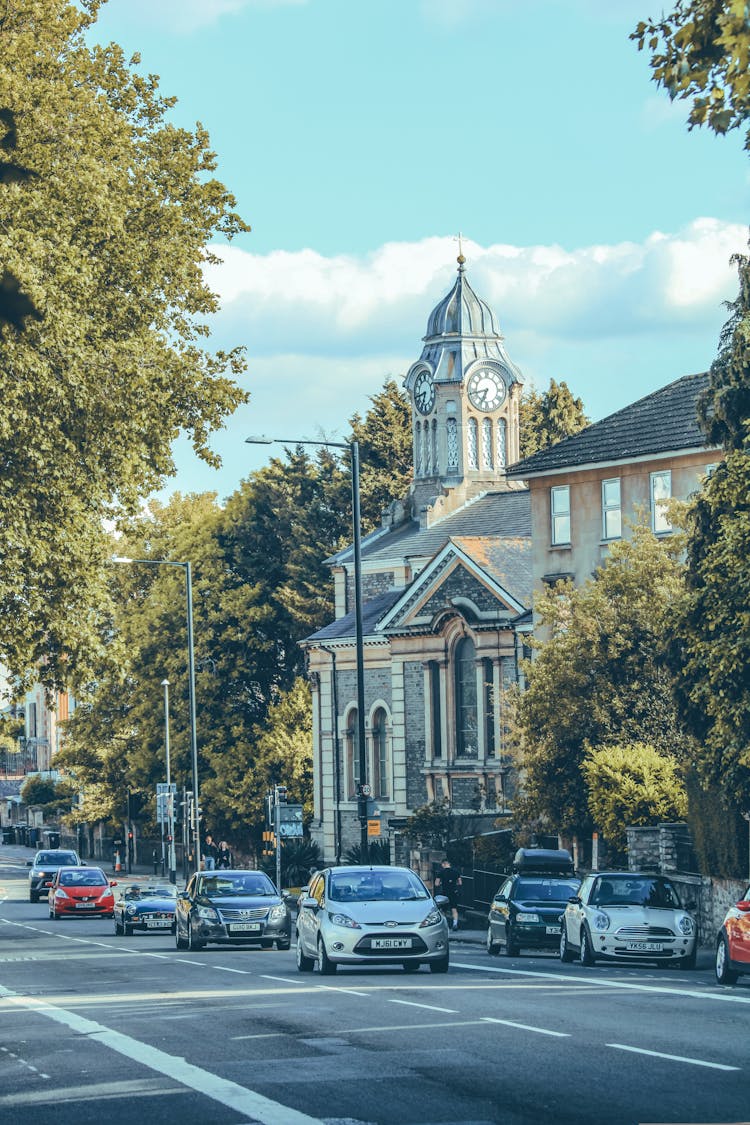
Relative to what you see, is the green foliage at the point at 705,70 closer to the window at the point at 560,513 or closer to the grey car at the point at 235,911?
the grey car at the point at 235,911

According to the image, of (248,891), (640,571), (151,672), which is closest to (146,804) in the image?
(151,672)

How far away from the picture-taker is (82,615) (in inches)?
1337

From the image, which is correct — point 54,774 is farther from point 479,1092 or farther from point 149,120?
point 479,1092

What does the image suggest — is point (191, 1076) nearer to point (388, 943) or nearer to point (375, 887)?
point (388, 943)

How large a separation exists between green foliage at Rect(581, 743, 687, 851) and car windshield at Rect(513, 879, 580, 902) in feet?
21.7

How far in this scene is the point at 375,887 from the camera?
26297 mm

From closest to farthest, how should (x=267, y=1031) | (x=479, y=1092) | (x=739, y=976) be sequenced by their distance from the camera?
1. (x=479, y=1092)
2. (x=267, y=1031)
3. (x=739, y=976)

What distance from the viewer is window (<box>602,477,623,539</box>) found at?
172ft

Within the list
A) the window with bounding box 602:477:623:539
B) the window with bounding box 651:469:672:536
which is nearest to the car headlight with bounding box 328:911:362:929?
the window with bounding box 651:469:672:536

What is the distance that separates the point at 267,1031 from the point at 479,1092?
494 centimetres

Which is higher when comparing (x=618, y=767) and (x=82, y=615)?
(x=82, y=615)

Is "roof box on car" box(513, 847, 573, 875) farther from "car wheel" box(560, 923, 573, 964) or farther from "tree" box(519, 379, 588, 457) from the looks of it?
"tree" box(519, 379, 588, 457)

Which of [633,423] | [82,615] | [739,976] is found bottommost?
[739,976]

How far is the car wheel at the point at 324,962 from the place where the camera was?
2600 cm
